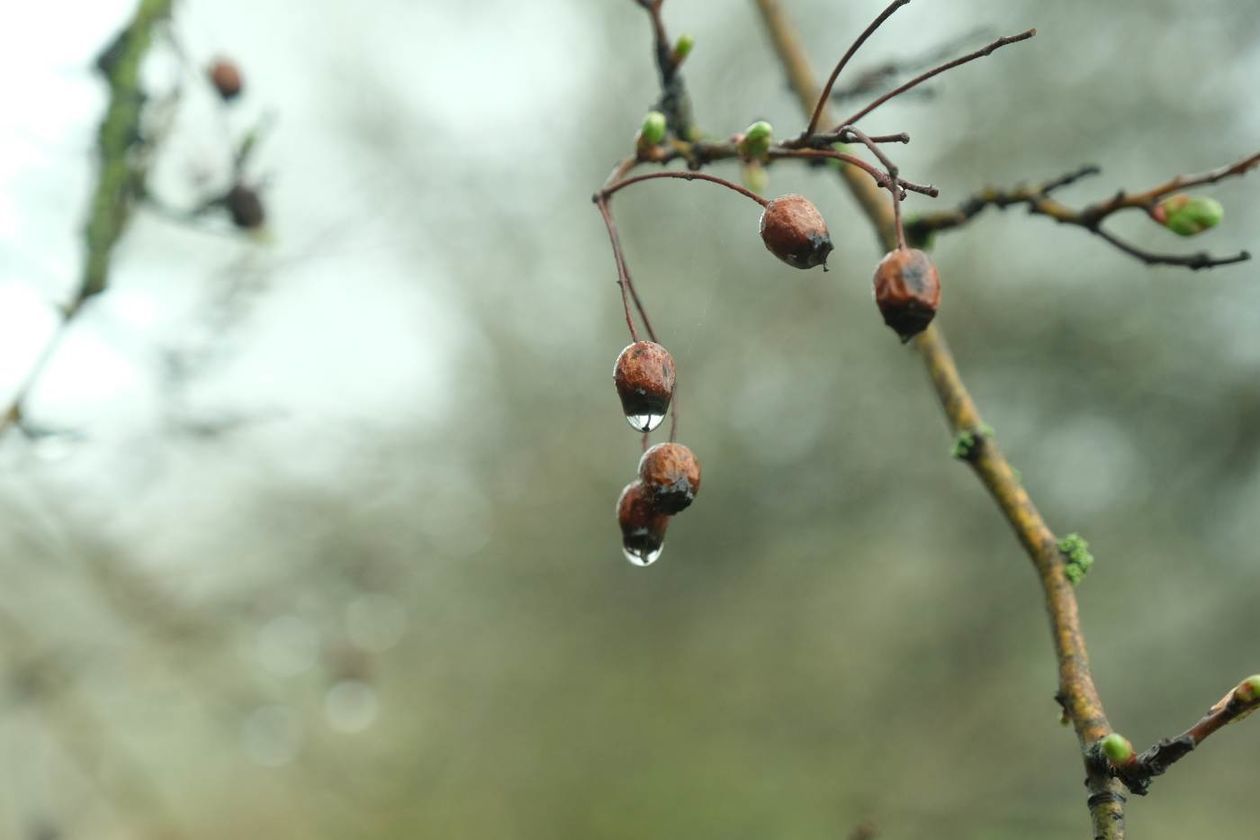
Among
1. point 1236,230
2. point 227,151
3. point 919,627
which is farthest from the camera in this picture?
point 919,627

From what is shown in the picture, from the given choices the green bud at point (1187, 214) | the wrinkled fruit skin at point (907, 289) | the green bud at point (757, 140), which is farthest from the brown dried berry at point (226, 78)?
the green bud at point (1187, 214)

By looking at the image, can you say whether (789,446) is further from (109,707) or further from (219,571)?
(109,707)

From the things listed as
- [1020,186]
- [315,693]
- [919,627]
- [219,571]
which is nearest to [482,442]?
[315,693]

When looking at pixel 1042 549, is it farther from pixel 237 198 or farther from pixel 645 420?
pixel 237 198

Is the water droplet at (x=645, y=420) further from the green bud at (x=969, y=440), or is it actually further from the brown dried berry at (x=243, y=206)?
the brown dried berry at (x=243, y=206)

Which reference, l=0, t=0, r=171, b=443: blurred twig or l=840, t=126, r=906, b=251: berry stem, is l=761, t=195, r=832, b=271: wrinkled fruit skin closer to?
l=840, t=126, r=906, b=251: berry stem

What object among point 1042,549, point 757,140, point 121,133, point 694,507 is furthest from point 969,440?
point 694,507

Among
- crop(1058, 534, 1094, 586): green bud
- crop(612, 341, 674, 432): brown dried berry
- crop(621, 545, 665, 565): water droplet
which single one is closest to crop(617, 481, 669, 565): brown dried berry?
crop(621, 545, 665, 565): water droplet
